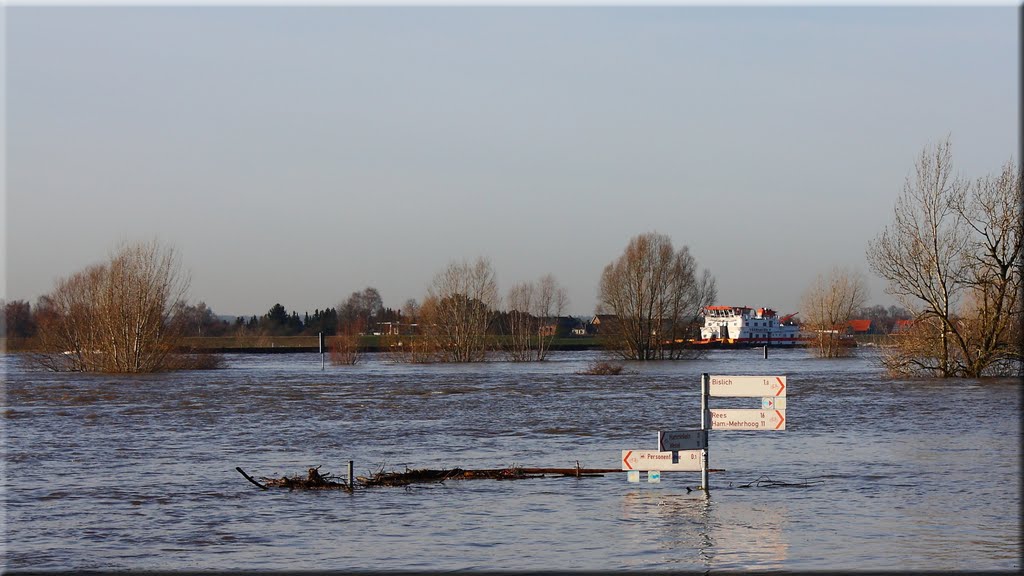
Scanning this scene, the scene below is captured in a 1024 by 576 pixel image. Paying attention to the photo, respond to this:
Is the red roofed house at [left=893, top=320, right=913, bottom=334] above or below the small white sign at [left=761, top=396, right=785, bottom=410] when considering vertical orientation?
above

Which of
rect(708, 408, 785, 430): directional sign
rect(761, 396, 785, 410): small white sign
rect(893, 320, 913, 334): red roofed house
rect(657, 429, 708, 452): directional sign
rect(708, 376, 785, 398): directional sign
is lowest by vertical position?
rect(657, 429, 708, 452): directional sign

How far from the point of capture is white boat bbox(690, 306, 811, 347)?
485 feet

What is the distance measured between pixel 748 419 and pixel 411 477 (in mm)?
5056

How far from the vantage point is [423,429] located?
26.3 meters

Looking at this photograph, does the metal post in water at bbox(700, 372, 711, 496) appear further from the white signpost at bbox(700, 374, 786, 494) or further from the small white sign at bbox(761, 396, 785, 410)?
the small white sign at bbox(761, 396, 785, 410)

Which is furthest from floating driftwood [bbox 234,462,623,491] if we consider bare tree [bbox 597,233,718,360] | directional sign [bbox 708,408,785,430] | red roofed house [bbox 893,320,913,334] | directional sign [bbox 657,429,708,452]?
bare tree [bbox 597,233,718,360]

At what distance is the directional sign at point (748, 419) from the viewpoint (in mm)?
13984

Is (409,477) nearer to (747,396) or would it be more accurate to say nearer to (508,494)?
(508,494)

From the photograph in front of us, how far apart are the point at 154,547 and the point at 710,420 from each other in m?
6.81

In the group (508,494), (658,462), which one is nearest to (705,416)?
(658,462)

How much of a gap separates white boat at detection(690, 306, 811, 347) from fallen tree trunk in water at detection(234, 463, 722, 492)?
423 ft

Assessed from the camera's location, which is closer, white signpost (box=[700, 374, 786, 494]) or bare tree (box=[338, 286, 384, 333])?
white signpost (box=[700, 374, 786, 494])

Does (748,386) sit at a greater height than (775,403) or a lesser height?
greater

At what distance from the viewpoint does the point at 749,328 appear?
148 metres
